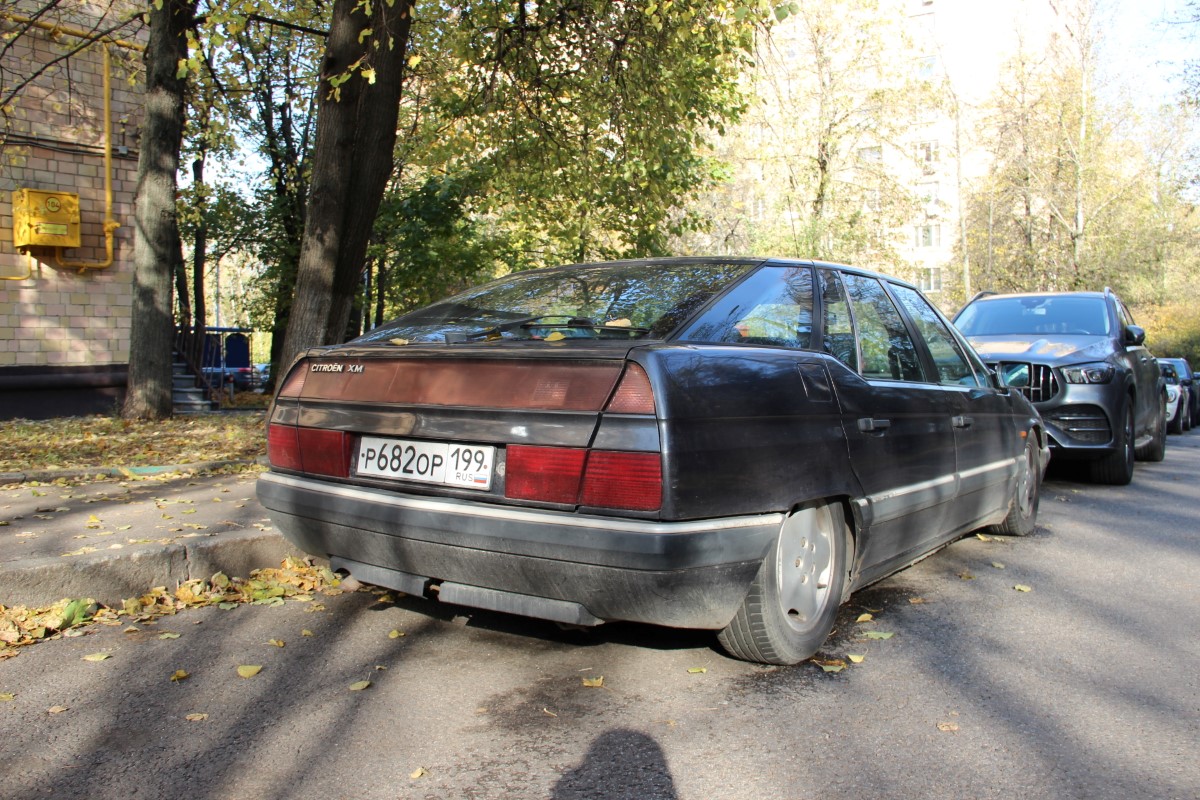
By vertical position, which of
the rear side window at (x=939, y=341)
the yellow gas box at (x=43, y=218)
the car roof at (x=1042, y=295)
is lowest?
the rear side window at (x=939, y=341)

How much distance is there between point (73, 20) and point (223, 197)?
6901 millimetres

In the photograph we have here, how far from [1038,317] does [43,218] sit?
12413mm

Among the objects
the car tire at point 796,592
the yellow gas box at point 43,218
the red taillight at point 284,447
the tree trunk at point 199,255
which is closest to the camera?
the car tire at point 796,592

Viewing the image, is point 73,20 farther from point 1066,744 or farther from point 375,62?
point 1066,744

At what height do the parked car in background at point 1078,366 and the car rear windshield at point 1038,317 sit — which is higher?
the car rear windshield at point 1038,317

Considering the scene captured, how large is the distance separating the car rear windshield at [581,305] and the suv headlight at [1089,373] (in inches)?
210

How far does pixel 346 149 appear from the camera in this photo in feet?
27.5

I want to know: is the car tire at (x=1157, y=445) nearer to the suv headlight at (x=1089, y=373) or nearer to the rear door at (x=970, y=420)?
the suv headlight at (x=1089, y=373)

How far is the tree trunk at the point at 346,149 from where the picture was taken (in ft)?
27.3

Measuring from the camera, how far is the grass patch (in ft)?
26.6

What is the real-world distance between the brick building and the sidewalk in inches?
283

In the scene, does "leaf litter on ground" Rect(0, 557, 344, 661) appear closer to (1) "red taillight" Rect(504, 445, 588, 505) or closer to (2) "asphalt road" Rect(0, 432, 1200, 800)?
(2) "asphalt road" Rect(0, 432, 1200, 800)

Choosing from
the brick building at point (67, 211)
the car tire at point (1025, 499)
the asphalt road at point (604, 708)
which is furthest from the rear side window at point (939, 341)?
the brick building at point (67, 211)

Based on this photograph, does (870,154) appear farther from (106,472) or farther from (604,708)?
(604,708)
